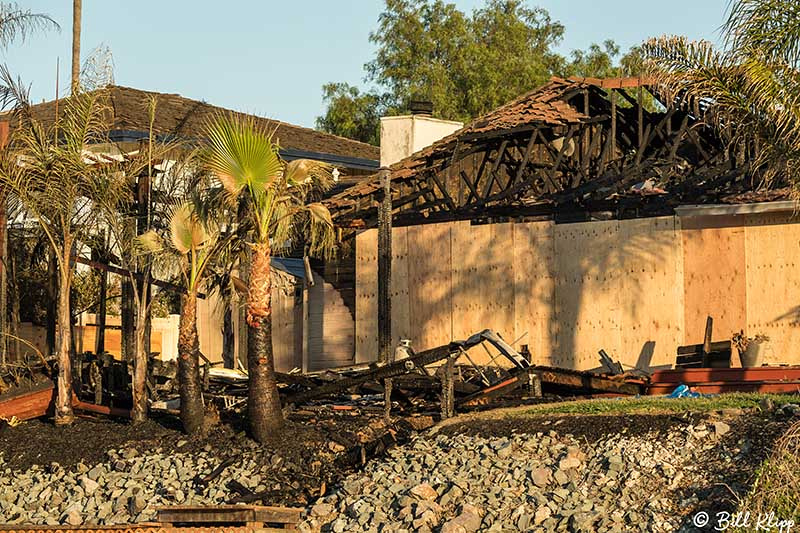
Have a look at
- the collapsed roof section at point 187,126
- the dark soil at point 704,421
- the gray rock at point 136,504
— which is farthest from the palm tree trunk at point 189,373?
the collapsed roof section at point 187,126

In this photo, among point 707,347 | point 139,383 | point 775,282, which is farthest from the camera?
point 775,282

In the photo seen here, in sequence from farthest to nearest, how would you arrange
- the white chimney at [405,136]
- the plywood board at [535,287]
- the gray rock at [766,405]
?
1. the white chimney at [405,136]
2. the plywood board at [535,287]
3. the gray rock at [766,405]

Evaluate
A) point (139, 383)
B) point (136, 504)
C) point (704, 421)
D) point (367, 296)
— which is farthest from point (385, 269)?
point (704, 421)

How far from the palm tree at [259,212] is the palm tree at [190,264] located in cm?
85

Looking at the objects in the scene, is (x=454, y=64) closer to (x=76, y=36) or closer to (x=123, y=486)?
(x=76, y=36)

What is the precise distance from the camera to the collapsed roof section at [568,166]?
73.2 feet

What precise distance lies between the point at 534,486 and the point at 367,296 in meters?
10.4

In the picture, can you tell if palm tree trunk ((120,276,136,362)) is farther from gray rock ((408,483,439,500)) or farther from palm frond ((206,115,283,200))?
gray rock ((408,483,439,500))

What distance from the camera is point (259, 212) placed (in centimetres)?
1809

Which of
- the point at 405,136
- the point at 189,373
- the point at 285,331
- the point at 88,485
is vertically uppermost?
the point at 405,136

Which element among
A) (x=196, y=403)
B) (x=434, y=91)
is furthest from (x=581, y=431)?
(x=434, y=91)

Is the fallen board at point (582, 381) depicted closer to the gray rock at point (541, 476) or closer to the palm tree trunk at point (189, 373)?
the gray rock at point (541, 476)

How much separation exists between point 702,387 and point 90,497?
29.7 ft

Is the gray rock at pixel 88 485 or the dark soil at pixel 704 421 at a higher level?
the dark soil at pixel 704 421
